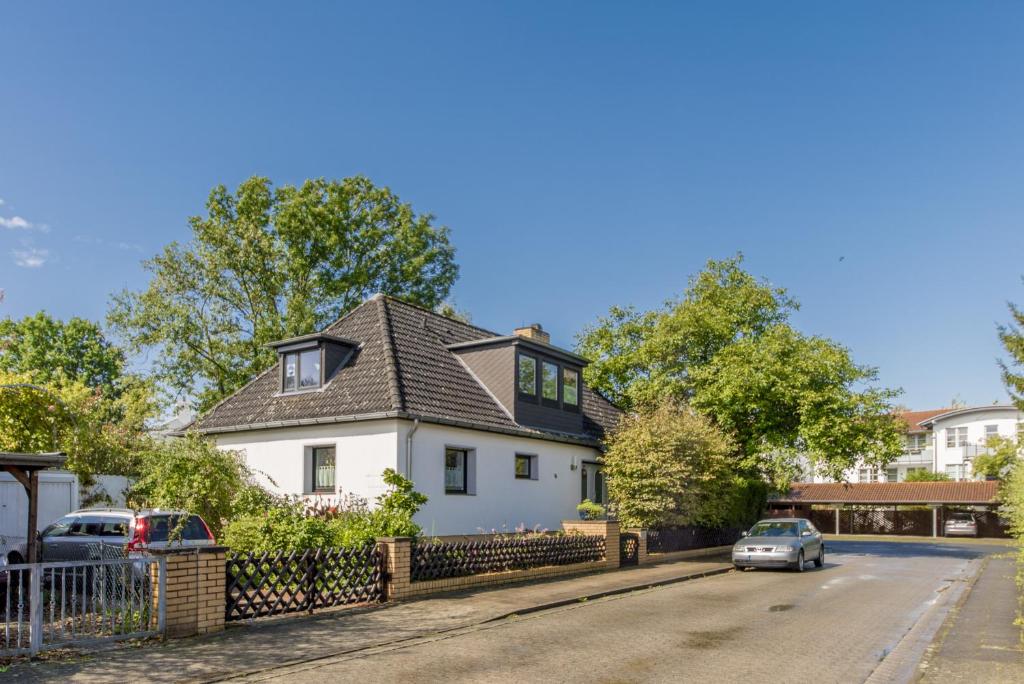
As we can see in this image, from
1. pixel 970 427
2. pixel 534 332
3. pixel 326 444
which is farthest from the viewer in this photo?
pixel 970 427

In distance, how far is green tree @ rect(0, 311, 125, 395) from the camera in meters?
56.5

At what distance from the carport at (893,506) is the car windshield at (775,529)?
3273 centimetres

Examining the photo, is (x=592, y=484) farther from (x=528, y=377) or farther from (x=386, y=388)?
(x=386, y=388)

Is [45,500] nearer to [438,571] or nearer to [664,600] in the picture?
[438,571]

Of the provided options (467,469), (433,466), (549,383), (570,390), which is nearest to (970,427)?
(570,390)

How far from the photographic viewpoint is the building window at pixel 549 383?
25531 millimetres

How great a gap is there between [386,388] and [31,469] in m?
10.00

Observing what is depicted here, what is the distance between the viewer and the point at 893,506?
55250 mm

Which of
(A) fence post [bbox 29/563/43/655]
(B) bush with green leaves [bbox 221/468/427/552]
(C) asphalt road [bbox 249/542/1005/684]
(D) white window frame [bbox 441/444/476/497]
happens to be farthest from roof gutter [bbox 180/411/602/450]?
(A) fence post [bbox 29/563/43/655]

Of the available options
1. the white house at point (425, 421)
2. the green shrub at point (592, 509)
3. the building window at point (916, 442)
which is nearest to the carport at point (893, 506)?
the building window at point (916, 442)

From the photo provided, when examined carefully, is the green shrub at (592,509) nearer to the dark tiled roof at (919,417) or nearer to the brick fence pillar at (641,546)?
the brick fence pillar at (641,546)

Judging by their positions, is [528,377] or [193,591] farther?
[528,377]

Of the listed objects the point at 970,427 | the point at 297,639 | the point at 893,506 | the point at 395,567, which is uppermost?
the point at 970,427

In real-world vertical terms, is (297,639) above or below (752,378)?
below
